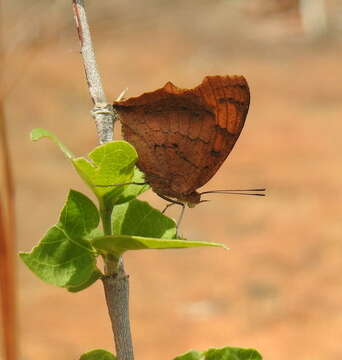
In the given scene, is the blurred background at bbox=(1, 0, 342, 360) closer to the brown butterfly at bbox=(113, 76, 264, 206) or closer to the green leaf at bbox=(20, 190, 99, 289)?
the brown butterfly at bbox=(113, 76, 264, 206)

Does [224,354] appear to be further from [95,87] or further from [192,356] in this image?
[95,87]

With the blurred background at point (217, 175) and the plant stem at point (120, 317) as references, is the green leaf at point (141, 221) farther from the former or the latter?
the blurred background at point (217, 175)

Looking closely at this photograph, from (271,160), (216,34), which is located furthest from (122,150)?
(216,34)

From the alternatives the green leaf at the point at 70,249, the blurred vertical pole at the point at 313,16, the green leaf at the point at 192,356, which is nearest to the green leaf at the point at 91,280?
the green leaf at the point at 70,249

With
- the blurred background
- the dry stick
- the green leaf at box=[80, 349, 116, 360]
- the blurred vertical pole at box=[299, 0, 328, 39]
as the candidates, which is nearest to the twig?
the dry stick

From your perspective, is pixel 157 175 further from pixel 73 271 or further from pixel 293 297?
pixel 293 297
